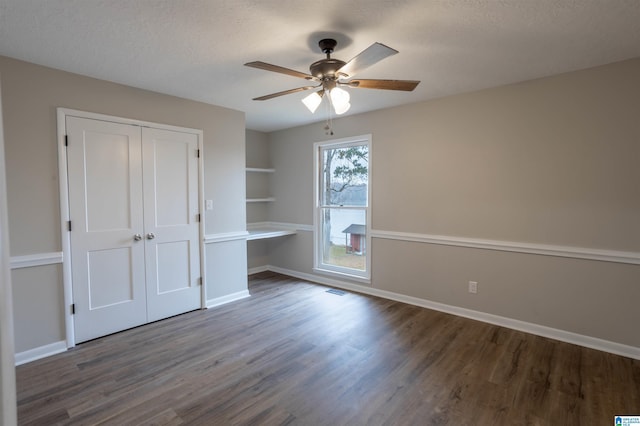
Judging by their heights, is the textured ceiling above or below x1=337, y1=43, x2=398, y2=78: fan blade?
above

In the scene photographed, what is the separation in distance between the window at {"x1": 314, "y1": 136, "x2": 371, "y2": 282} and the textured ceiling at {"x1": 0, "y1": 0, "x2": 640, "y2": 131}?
1557mm

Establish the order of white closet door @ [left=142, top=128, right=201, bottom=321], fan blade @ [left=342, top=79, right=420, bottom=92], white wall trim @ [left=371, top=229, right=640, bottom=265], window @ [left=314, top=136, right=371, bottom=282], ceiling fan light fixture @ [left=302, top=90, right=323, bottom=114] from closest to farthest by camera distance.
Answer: fan blade @ [left=342, top=79, right=420, bottom=92] → ceiling fan light fixture @ [left=302, top=90, right=323, bottom=114] → white wall trim @ [left=371, top=229, right=640, bottom=265] → white closet door @ [left=142, top=128, right=201, bottom=321] → window @ [left=314, top=136, right=371, bottom=282]

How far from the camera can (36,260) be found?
105 inches

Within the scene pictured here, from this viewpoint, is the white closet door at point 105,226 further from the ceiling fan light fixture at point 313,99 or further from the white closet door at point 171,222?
the ceiling fan light fixture at point 313,99

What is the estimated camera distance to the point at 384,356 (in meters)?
2.72

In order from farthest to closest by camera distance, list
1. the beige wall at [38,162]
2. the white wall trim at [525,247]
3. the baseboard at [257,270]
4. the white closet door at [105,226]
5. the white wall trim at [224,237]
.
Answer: the baseboard at [257,270]
the white wall trim at [224,237]
the white closet door at [105,226]
the white wall trim at [525,247]
the beige wall at [38,162]

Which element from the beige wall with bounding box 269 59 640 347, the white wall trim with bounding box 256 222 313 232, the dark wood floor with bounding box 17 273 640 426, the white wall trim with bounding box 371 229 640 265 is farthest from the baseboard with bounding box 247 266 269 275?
the white wall trim with bounding box 371 229 640 265

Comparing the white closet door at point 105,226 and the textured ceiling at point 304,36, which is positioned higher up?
the textured ceiling at point 304,36

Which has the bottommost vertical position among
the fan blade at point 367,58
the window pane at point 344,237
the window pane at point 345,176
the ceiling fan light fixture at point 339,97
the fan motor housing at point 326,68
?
the window pane at point 344,237

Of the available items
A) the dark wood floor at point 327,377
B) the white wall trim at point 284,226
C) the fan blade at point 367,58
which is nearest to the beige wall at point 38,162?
the dark wood floor at point 327,377

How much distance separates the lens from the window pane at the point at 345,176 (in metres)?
4.44

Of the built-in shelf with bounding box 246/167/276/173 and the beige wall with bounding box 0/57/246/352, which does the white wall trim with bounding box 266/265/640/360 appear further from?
the beige wall with bounding box 0/57/246/352

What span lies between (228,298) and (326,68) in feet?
9.85

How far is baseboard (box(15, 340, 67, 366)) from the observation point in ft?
8.59
